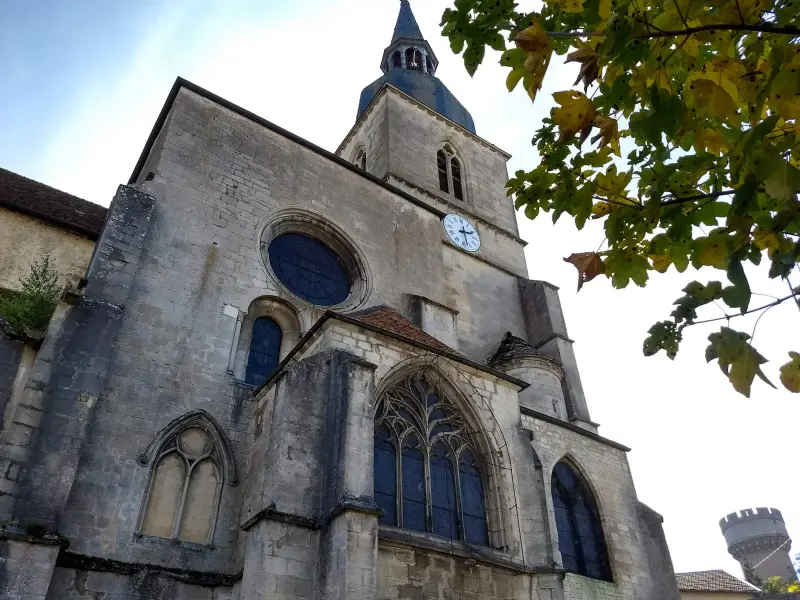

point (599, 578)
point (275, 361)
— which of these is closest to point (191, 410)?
point (275, 361)

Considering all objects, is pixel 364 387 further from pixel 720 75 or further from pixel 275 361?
pixel 720 75

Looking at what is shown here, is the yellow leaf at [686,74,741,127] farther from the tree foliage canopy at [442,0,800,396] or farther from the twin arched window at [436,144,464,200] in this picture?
the twin arched window at [436,144,464,200]

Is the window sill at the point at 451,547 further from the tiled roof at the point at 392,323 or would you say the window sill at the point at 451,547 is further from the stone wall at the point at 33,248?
the stone wall at the point at 33,248

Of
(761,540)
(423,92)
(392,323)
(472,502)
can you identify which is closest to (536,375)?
(392,323)

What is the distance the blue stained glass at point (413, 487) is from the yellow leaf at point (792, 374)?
19.0ft

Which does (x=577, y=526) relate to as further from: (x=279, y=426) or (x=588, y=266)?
(x=588, y=266)

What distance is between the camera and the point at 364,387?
8.03 metres

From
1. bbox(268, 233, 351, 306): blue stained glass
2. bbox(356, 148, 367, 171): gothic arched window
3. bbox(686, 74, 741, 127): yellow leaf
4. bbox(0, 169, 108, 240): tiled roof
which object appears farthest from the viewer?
bbox(356, 148, 367, 171): gothic arched window

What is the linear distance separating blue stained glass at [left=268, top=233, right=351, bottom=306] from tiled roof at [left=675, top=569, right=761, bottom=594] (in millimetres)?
15431

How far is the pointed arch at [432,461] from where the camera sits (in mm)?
8367

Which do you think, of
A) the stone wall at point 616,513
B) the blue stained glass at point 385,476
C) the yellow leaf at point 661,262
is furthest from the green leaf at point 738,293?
the stone wall at point 616,513

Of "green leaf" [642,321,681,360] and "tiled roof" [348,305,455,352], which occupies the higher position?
"tiled roof" [348,305,455,352]

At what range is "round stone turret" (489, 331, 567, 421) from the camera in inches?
535

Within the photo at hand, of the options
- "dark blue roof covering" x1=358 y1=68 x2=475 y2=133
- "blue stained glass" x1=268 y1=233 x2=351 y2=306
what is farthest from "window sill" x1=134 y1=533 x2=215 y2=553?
"dark blue roof covering" x1=358 y1=68 x2=475 y2=133
